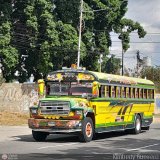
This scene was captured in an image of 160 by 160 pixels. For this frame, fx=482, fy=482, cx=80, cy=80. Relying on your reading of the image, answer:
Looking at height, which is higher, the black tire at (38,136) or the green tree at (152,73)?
the green tree at (152,73)

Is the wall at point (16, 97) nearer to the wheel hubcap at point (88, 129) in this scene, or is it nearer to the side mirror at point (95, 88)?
the side mirror at point (95, 88)

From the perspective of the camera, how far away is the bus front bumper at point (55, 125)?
18594 millimetres

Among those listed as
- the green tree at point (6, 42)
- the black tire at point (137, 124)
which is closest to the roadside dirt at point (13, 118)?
the green tree at point (6, 42)

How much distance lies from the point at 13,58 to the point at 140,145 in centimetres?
2413

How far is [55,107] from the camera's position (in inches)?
742

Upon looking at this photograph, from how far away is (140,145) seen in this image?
59.3ft

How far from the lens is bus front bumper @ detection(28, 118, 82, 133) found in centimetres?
1859

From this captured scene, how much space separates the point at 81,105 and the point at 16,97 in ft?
63.0

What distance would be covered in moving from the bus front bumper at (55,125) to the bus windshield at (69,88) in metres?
1.56

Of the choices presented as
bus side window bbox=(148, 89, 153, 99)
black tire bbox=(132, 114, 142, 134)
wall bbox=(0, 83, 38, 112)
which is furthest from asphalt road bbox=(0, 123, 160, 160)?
wall bbox=(0, 83, 38, 112)

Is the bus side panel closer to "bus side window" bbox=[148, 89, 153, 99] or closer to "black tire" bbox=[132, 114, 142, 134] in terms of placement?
"black tire" bbox=[132, 114, 142, 134]

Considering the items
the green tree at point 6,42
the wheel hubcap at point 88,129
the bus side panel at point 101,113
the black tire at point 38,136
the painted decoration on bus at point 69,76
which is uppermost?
the green tree at point 6,42

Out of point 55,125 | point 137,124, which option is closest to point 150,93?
point 137,124

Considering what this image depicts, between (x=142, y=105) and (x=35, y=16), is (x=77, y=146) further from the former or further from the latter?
(x=35, y=16)
